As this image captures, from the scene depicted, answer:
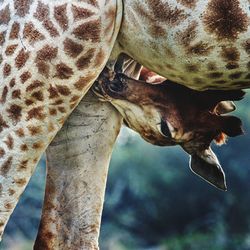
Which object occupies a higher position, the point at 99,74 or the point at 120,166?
the point at 99,74

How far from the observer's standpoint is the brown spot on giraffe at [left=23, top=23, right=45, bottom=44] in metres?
3.35

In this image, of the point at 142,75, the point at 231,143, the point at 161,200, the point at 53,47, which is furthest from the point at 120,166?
the point at 53,47

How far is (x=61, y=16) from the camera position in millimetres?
3318

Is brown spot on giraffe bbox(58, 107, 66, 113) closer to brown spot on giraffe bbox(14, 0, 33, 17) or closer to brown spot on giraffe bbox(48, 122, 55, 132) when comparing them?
brown spot on giraffe bbox(48, 122, 55, 132)

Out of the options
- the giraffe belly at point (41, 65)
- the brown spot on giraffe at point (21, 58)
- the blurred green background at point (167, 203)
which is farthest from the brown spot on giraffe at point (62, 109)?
the blurred green background at point (167, 203)

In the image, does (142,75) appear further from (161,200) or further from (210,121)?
(161,200)

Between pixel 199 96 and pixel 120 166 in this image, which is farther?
pixel 120 166

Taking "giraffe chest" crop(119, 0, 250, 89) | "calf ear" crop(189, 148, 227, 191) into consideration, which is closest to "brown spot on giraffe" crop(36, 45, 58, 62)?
"giraffe chest" crop(119, 0, 250, 89)

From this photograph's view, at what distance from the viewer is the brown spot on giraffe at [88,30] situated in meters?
3.30

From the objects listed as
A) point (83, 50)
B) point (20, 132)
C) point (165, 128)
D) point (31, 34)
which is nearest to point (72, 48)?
point (83, 50)

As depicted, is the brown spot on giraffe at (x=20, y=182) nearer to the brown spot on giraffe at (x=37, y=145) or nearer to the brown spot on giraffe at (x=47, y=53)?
the brown spot on giraffe at (x=37, y=145)

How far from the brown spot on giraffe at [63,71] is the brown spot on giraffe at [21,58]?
11cm

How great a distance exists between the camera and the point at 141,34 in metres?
3.33

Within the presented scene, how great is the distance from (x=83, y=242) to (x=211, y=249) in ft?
20.6
